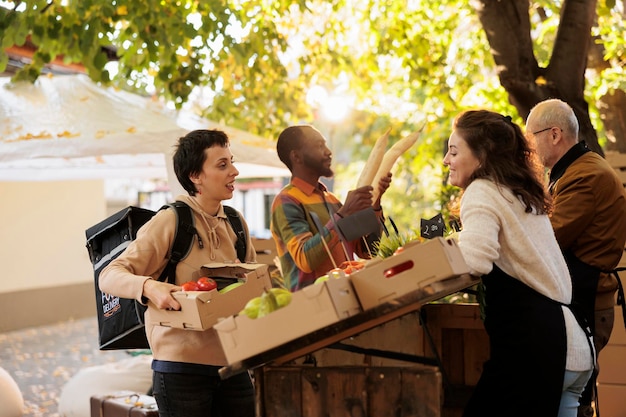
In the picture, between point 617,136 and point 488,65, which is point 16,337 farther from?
point 617,136

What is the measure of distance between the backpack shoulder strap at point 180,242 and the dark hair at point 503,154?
1138 mm

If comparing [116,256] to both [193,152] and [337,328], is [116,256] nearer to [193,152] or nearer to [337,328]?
[193,152]

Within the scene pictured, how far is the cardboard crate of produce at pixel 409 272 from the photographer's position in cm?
253

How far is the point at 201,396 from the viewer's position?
10.8 feet

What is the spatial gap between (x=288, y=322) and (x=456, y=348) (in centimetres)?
160

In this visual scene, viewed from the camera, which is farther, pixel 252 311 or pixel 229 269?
pixel 229 269

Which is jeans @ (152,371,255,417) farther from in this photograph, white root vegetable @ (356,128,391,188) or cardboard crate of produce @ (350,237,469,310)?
white root vegetable @ (356,128,391,188)

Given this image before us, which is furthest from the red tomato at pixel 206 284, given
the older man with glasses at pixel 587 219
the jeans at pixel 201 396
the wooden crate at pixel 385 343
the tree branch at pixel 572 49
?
the tree branch at pixel 572 49

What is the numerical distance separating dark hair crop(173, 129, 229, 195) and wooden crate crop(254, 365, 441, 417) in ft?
3.28

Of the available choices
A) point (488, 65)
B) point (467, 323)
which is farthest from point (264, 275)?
point (488, 65)

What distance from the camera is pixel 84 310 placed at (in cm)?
1602

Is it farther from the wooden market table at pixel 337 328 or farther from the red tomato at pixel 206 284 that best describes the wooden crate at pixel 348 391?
the red tomato at pixel 206 284

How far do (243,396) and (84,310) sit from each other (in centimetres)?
1330

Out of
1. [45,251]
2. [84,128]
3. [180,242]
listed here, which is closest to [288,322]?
[180,242]
